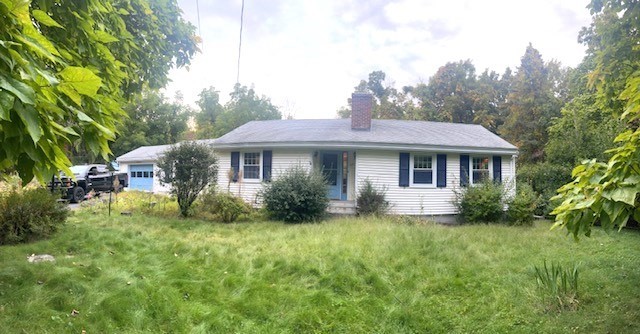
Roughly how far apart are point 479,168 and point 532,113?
15.4 meters

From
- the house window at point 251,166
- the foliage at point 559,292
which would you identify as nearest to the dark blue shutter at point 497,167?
the house window at point 251,166

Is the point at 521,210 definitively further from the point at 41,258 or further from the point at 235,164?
the point at 41,258

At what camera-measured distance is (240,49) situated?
9898 mm

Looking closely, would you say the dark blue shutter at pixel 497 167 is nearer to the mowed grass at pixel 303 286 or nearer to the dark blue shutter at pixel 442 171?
the dark blue shutter at pixel 442 171

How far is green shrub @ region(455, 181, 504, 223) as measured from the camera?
41.1 ft

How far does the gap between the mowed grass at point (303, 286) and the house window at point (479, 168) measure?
6595 millimetres

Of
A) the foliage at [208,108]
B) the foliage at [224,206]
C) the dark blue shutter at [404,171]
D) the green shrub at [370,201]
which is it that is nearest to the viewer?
the foliage at [224,206]

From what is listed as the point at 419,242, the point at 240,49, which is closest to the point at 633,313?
the point at 419,242

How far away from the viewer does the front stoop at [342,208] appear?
12891mm

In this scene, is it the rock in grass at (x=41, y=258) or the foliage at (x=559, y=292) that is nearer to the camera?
the foliage at (x=559, y=292)

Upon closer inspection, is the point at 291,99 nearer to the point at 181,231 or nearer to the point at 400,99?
the point at 400,99

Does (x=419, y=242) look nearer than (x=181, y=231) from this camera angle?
Yes

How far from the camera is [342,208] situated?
42.8 ft

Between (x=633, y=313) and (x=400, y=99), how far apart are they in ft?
116
